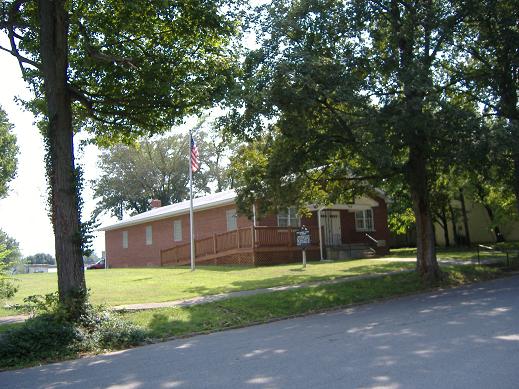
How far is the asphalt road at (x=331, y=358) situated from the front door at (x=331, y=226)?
19303 millimetres

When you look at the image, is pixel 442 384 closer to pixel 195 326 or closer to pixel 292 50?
pixel 195 326

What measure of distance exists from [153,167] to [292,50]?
47.1m

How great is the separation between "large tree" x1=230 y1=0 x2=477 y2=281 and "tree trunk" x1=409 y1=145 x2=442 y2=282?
1.4 inches

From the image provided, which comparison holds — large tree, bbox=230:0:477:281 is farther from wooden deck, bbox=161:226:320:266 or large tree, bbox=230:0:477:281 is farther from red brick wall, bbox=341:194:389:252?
red brick wall, bbox=341:194:389:252

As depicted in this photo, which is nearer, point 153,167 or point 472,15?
point 472,15

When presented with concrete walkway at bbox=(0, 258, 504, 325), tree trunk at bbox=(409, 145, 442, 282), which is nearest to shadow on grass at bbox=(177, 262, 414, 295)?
concrete walkway at bbox=(0, 258, 504, 325)

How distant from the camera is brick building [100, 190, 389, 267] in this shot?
27.2 meters

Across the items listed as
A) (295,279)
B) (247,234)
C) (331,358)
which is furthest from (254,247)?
(331,358)

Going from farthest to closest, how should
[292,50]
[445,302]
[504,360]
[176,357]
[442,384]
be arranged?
[292,50], [445,302], [176,357], [504,360], [442,384]

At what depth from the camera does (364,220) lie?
34.4m

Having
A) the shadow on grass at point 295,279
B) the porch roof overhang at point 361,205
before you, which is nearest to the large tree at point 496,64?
the shadow on grass at point 295,279

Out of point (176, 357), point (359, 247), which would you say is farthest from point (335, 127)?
point (359, 247)

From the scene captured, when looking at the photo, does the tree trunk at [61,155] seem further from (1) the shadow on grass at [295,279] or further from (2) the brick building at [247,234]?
(2) the brick building at [247,234]

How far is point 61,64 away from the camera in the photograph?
450 inches
